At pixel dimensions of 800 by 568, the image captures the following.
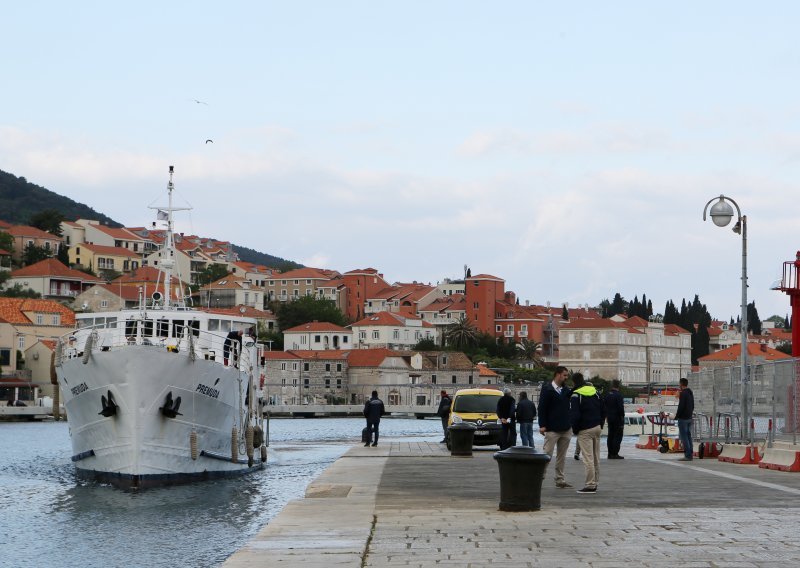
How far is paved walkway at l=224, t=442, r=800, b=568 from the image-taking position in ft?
38.4

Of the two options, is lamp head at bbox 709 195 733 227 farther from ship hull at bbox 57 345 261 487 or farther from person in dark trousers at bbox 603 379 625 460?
ship hull at bbox 57 345 261 487

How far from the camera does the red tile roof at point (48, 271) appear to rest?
190625 millimetres

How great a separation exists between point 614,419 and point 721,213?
19.7ft

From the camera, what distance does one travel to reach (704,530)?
1348cm

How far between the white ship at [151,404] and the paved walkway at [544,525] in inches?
478

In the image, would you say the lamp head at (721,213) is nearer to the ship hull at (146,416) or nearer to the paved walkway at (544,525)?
the paved walkway at (544,525)

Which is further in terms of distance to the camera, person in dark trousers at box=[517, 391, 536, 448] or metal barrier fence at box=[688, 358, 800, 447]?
person in dark trousers at box=[517, 391, 536, 448]

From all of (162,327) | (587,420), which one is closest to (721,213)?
(587,420)

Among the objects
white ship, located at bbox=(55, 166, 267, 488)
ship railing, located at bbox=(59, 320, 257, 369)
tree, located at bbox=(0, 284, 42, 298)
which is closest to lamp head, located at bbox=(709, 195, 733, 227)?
ship railing, located at bbox=(59, 320, 257, 369)

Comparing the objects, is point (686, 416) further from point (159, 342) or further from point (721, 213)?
point (159, 342)

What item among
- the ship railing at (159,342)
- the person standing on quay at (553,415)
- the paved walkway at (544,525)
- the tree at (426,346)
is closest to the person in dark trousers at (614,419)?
the paved walkway at (544,525)

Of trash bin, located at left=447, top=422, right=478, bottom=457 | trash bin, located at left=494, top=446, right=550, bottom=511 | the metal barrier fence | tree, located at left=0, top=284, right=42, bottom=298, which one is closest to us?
trash bin, located at left=494, top=446, right=550, bottom=511

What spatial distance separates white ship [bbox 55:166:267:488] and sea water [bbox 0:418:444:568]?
67cm

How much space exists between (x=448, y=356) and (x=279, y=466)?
5469 inches
